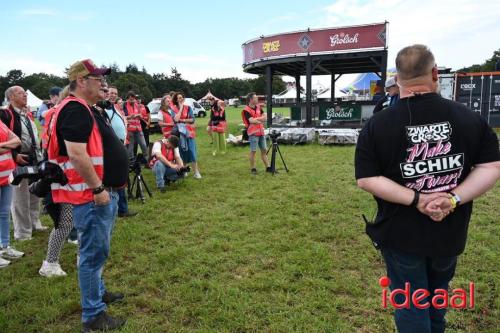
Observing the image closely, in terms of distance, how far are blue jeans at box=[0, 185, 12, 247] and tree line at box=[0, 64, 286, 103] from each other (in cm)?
7208

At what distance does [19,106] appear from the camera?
4523 millimetres

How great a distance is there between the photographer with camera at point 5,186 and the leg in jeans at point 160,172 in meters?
3.15

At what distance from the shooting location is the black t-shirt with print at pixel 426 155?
175 centimetres

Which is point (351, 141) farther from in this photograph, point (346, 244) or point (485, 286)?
point (485, 286)

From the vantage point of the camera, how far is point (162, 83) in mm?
89812

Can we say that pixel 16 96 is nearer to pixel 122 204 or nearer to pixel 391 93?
pixel 122 204

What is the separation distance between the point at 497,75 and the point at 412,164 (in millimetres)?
16399

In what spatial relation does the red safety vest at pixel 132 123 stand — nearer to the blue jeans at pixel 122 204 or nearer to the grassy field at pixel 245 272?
the grassy field at pixel 245 272

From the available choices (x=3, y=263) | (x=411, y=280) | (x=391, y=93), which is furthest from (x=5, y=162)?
(x=391, y=93)

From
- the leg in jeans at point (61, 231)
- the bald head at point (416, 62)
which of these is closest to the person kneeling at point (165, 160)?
the leg in jeans at point (61, 231)

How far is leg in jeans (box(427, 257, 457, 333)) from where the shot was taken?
1856 millimetres

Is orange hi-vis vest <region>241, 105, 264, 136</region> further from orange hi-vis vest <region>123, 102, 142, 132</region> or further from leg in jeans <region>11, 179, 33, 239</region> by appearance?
leg in jeans <region>11, 179, 33, 239</region>

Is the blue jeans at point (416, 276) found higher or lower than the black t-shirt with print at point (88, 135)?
lower

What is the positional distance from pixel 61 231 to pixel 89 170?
1.61 meters
